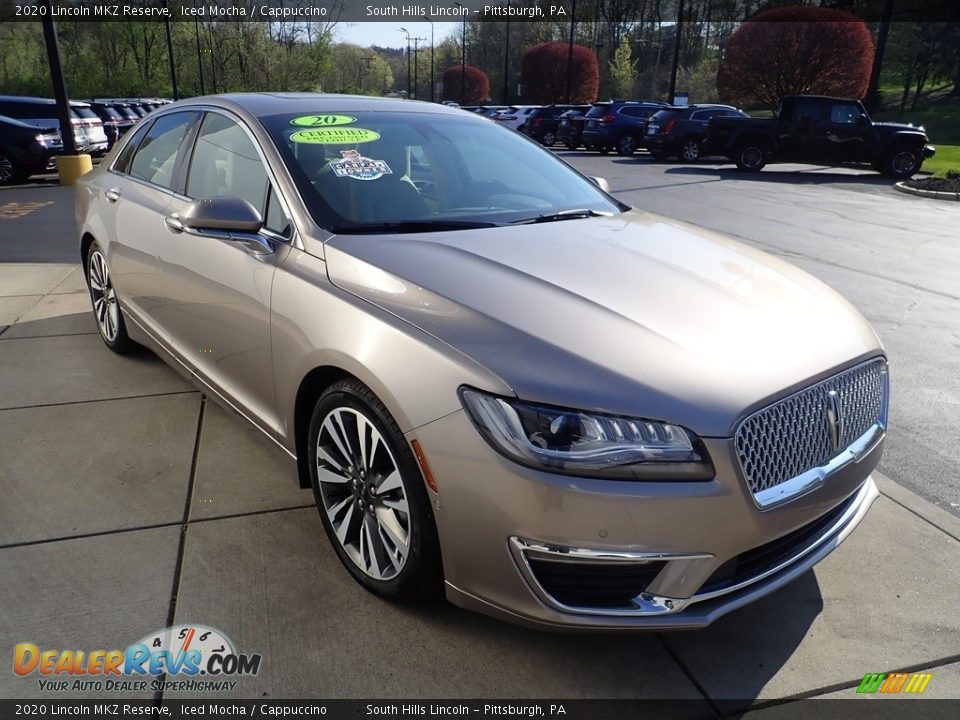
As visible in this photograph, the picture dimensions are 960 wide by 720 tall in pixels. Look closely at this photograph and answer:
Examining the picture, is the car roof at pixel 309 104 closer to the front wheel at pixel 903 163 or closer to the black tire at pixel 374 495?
the black tire at pixel 374 495

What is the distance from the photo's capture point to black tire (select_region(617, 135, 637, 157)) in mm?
25203

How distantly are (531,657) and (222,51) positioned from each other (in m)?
49.1

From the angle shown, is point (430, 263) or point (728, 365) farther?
point (430, 263)

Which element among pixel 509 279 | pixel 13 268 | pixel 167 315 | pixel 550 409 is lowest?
pixel 13 268

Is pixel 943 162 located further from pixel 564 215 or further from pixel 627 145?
pixel 564 215

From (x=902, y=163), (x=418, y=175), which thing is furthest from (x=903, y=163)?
(x=418, y=175)

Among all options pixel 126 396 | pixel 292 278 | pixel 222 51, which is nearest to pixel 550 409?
pixel 292 278

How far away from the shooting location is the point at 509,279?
253 centimetres

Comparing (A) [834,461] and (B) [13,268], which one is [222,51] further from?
(A) [834,461]

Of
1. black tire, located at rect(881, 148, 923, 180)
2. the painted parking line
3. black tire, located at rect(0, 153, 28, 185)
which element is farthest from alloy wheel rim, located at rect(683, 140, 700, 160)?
black tire, located at rect(0, 153, 28, 185)

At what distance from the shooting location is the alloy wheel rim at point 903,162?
1866cm

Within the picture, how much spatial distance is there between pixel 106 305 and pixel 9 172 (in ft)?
42.1

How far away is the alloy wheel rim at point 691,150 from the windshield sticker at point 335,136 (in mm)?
20655

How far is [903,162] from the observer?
18.7 meters
